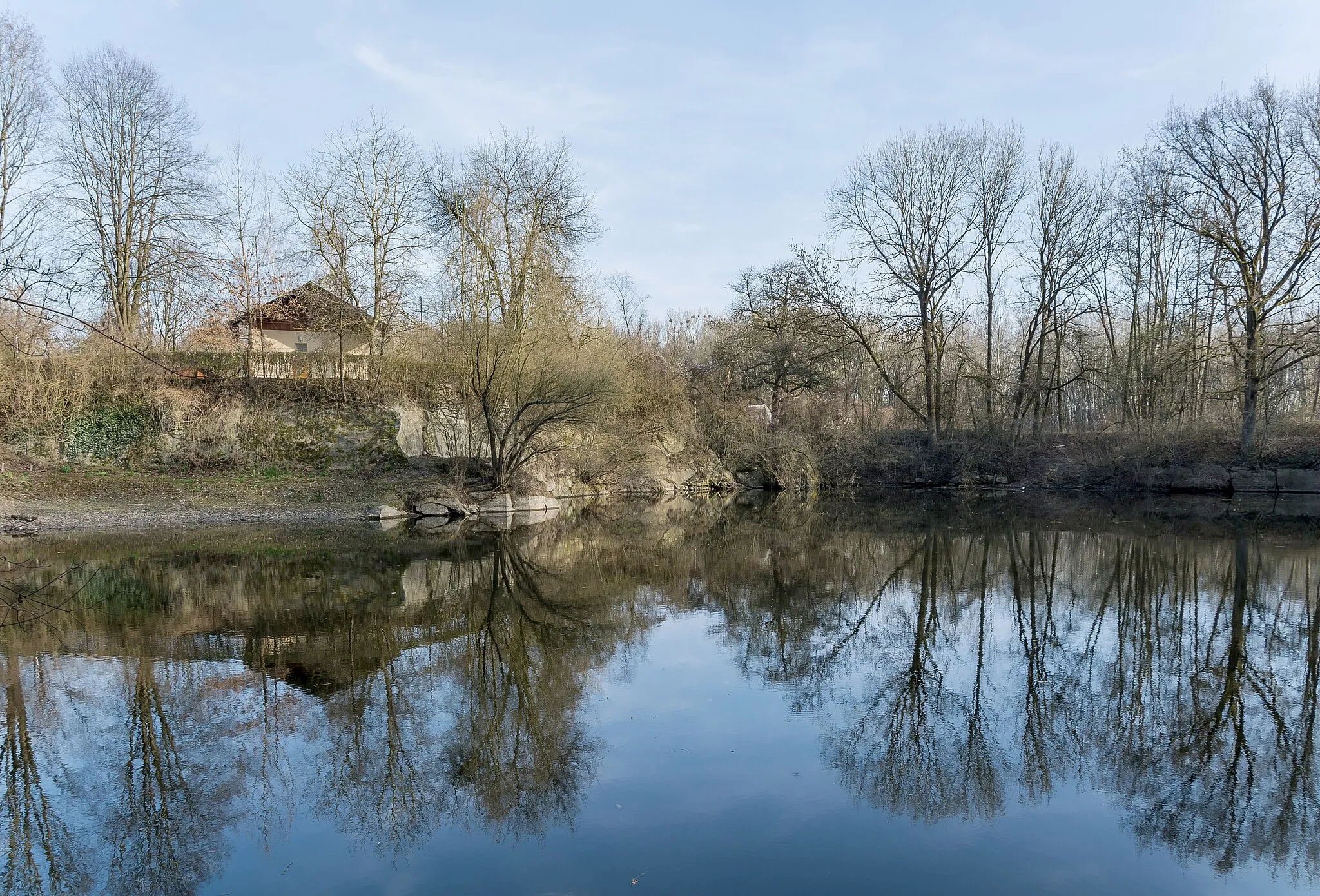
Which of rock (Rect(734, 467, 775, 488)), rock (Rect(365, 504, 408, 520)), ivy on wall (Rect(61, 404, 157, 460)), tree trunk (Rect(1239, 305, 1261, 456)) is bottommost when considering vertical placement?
rock (Rect(365, 504, 408, 520))

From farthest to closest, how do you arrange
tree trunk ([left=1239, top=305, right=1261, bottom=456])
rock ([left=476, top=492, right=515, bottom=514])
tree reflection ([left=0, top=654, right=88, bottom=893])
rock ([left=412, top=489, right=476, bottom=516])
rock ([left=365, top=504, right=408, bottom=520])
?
tree trunk ([left=1239, top=305, right=1261, bottom=456])
rock ([left=476, top=492, right=515, bottom=514])
rock ([left=412, top=489, right=476, bottom=516])
rock ([left=365, top=504, right=408, bottom=520])
tree reflection ([left=0, top=654, right=88, bottom=893])

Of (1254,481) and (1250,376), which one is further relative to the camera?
(1254,481)

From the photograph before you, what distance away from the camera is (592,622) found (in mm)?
10117

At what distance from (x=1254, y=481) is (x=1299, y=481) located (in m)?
1.28

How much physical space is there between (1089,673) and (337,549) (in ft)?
44.4

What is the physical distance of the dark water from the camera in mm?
4559

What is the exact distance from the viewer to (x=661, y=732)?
21.6 ft

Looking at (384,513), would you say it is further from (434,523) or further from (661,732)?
(661,732)

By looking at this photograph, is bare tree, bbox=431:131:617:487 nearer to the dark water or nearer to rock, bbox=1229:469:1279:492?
the dark water

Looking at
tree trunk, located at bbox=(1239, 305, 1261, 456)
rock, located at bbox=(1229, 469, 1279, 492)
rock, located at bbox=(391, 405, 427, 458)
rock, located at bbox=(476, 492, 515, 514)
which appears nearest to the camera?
rock, located at bbox=(476, 492, 515, 514)

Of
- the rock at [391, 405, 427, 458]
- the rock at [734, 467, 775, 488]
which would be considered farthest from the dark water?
the rock at [734, 467, 775, 488]

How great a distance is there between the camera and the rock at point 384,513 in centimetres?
2103

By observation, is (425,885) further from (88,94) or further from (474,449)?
(88,94)

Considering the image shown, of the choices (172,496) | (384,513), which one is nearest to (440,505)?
(384,513)
